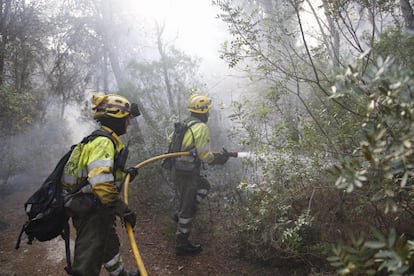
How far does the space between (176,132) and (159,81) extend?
5.21m

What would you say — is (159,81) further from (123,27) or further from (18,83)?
(123,27)

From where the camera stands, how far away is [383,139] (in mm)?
1613

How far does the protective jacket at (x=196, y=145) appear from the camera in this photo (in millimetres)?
5164

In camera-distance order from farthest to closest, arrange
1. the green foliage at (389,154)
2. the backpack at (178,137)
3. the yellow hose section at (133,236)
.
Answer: the backpack at (178,137), the yellow hose section at (133,236), the green foliage at (389,154)

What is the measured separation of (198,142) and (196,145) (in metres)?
0.06

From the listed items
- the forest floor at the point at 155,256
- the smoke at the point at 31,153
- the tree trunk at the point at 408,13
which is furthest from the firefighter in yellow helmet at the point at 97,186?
the smoke at the point at 31,153

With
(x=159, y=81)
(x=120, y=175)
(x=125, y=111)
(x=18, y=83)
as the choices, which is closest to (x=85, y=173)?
(x=120, y=175)

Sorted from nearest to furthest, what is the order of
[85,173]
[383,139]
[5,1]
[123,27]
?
1. [383,139]
2. [85,173]
3. [5,1]
4. [123,27]

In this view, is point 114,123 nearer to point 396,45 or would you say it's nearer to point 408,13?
point 396,45

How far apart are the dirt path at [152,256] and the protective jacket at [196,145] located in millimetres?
1464

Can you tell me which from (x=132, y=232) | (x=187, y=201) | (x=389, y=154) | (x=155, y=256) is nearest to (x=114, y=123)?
(x=132, y=232)

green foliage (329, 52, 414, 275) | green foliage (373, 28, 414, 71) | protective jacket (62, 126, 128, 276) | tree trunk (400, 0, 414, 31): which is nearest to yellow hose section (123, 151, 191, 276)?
protective jacket (62, 126, 128, 276)

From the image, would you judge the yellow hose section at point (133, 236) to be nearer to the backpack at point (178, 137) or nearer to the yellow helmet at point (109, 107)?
the backpack at point (178, 137)

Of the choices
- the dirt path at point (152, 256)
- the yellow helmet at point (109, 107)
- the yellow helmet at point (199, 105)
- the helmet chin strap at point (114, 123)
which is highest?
the yellow helmet at point (199, 105)
